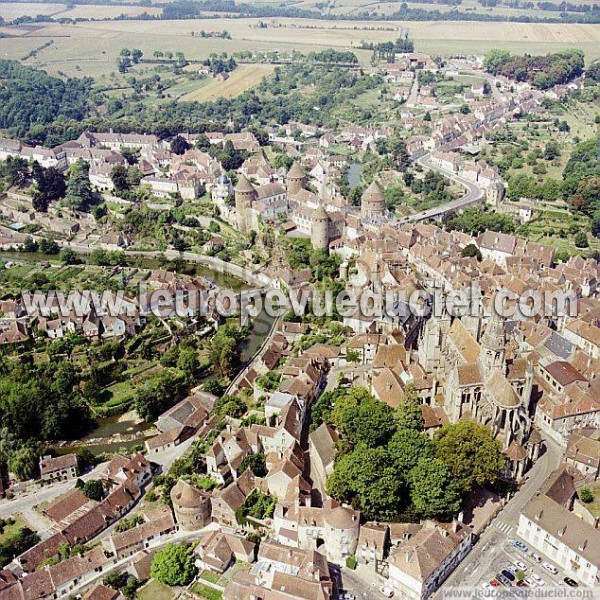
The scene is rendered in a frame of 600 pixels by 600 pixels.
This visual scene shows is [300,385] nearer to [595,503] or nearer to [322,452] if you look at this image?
[322,452]

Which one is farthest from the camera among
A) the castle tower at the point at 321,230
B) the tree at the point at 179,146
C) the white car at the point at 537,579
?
the tree at the point at 179,146

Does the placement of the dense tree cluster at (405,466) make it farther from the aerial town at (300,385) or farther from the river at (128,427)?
the river at (128,427)

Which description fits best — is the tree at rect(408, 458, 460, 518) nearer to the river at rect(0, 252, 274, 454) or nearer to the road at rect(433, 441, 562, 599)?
the road at rect(433, 441, 562, 599)

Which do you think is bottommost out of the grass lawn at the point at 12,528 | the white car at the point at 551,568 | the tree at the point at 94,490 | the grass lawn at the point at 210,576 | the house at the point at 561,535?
the grass lawn at the point at 12,528

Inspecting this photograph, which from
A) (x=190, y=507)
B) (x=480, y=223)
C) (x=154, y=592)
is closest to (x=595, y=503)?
(x=190, y=507)

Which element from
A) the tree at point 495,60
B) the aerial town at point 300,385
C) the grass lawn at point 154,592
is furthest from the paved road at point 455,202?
the tree at point 495,60

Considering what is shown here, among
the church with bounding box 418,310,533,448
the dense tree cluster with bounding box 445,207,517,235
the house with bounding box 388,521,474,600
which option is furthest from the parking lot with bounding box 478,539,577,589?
the dense tree cluster with bounding box 445,207,517,235
